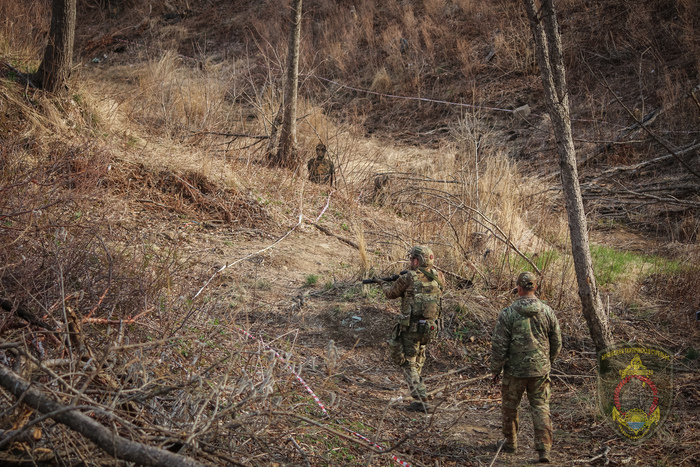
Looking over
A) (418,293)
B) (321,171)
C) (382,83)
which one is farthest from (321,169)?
(382,83)

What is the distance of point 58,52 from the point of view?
7.38 m

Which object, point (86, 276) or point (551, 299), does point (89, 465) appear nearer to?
point (86, 276)

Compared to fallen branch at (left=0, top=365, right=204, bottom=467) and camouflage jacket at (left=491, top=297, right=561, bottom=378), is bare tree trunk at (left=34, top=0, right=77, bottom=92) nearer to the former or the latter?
fallen branch at (left=0, top=365, right=204, bottom=467)

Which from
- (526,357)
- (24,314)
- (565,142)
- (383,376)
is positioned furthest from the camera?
(383,376)

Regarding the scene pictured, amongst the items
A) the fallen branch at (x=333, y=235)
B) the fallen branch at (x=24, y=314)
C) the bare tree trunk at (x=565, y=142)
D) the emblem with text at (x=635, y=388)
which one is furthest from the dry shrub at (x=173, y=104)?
the emblem with text at (x=635, y=388)

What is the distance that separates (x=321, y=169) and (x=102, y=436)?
767cm

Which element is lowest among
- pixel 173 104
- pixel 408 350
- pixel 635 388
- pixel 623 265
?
pixel 408 350

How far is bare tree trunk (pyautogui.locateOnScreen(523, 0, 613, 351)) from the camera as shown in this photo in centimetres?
441

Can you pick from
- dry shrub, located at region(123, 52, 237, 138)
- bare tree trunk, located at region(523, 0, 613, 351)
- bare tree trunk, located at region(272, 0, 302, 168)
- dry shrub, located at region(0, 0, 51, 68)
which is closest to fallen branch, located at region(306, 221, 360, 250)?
bare tree trunk, located at region(272, 0, 302, 168)

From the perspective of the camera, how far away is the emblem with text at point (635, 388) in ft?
13.5

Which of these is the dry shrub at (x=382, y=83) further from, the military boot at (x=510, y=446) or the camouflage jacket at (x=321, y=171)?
the military boot at (x=510, y=446)

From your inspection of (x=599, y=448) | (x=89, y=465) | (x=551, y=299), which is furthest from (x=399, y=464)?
(x=551, y=299)

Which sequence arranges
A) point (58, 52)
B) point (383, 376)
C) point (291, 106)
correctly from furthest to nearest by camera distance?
point (291, 106), point (58, 52), point (383, 376)

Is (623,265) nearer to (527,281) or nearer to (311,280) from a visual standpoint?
(527,281)
